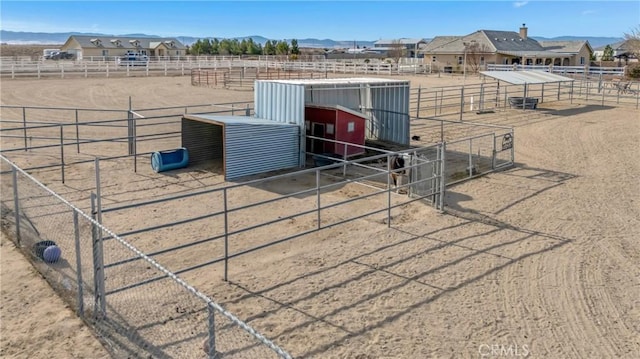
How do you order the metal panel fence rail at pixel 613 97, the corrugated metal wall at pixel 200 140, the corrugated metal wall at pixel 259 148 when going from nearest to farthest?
the corrugated metal wall at pixel 259 148 < the corrugated metal wall at pixel 200 140 < the metal panel fence rail at pixel 613 97

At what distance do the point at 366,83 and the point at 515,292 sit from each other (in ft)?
36.2

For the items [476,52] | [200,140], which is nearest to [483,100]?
[200,140]

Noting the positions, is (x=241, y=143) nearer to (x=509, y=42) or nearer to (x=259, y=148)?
(x=259, y=148)

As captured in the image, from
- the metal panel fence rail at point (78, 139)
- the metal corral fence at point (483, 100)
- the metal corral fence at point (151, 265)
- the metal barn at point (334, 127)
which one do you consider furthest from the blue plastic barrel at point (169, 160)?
the metal corral fence at point (483, 100)

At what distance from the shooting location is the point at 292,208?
Answer: 1149cm

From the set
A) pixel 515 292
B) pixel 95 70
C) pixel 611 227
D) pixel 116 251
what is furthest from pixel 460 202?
pixel 95 70

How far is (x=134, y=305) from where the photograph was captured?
7094 mm

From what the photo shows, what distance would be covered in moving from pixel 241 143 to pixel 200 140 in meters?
2.04

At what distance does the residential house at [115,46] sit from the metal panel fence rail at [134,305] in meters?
78.4

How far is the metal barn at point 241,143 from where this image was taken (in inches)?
542

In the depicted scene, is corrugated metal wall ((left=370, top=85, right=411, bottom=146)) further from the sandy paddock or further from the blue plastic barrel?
the blue plastic barrel

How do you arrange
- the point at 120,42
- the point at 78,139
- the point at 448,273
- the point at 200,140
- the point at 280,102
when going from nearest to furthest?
the point at 448,273 < the point at 200,140 < the point at 280,102 < the point at 78,139 < the point at 120,42

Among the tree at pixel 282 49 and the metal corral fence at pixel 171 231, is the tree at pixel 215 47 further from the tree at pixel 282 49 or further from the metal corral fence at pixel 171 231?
the metal corral fence at pixel 171 231

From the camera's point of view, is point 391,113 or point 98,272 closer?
point 98,272
